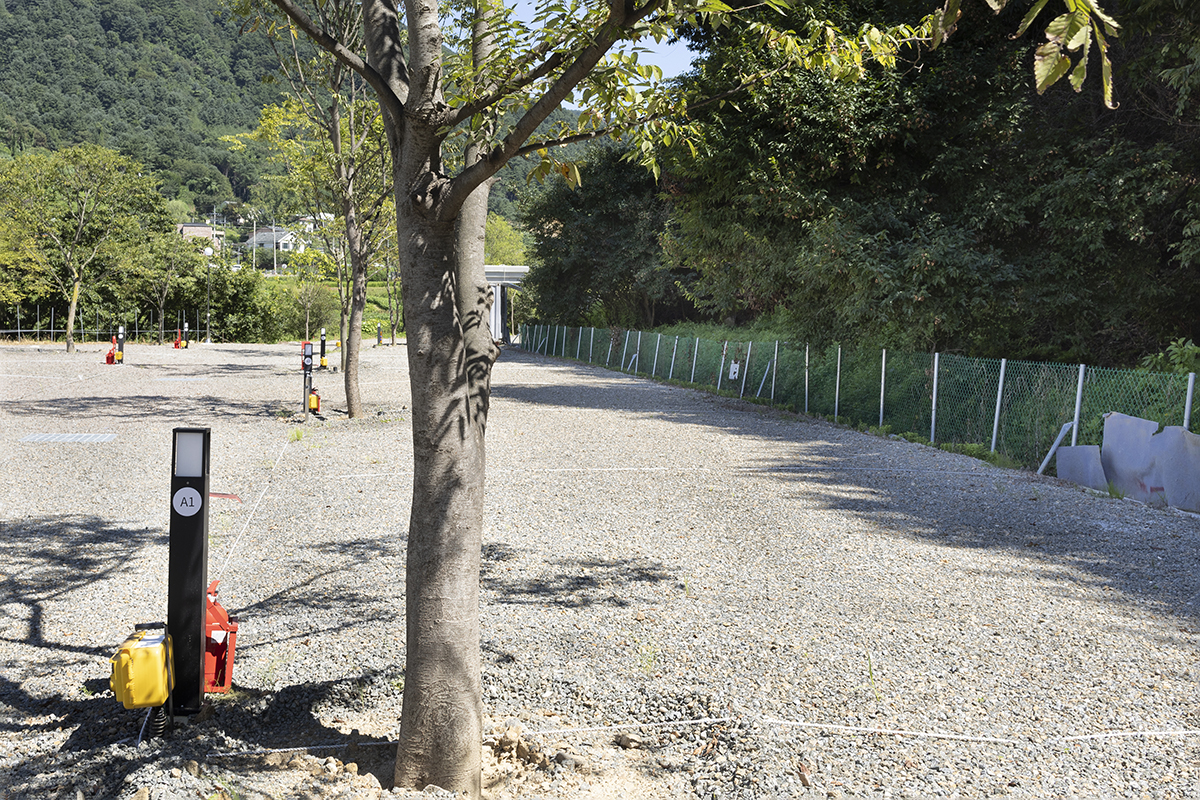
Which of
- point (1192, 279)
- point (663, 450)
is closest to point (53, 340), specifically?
point (663, 450)

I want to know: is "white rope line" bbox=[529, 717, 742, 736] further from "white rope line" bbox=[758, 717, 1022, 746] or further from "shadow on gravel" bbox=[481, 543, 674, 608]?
"shadow on gravel" bbox=[481, 543, 674, 608]

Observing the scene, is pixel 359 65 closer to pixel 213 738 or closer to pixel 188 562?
pixel 188 562

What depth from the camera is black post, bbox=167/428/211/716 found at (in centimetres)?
334

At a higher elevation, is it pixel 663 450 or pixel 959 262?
pixel 959 262

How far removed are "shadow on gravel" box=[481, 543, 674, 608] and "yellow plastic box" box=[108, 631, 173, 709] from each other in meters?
2.36

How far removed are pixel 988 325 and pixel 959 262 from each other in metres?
2.28

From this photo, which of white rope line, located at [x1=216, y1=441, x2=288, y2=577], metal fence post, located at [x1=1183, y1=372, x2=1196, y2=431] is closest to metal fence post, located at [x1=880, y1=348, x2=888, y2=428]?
metal fence post, located at [x1=1183, y1=372, x2=1196, y2=431]

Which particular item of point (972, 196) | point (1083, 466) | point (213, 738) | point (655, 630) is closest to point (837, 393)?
point (972, 196)

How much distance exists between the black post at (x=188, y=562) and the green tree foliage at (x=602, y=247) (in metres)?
29.6

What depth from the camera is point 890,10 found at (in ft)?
52.2

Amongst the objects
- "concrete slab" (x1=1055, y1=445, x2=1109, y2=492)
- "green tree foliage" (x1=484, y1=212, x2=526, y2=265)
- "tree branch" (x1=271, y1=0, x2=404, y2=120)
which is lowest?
"concrete slab" (x1=1055, y1=445, x2=1109, y2=492)

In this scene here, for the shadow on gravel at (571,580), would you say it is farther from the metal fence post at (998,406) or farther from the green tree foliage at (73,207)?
the green tree foliage at (73,207)

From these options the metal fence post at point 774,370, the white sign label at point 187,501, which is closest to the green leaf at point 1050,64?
the white sign label at point 187,501

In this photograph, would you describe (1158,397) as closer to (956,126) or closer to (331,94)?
(956,126)
